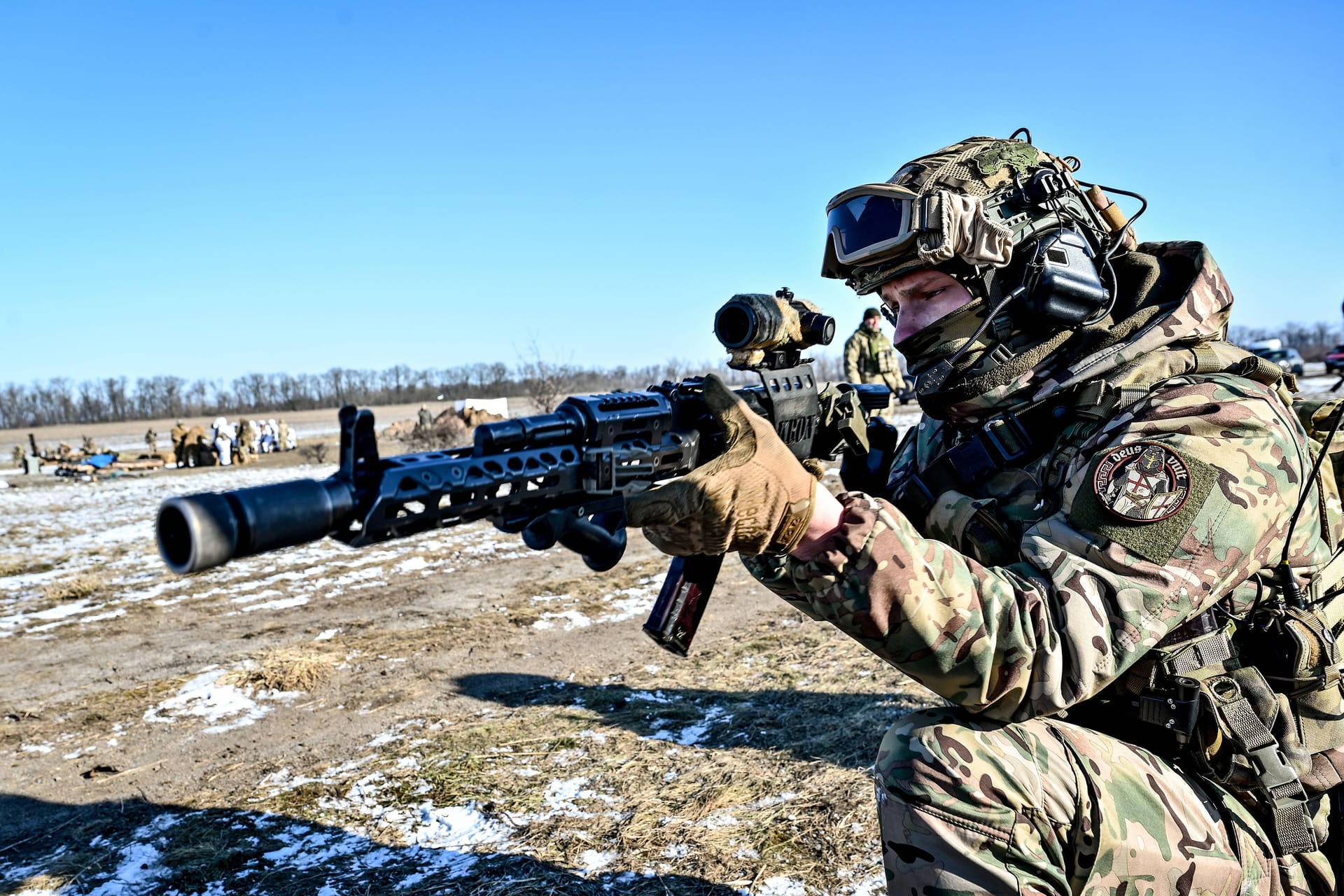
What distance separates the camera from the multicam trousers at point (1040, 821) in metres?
2.02

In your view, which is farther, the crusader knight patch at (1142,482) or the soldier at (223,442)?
the soldier at (223,442)

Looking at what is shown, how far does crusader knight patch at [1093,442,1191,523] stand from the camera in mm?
1966

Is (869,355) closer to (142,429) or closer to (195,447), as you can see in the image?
(195,447)

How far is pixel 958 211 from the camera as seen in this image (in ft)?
8.20

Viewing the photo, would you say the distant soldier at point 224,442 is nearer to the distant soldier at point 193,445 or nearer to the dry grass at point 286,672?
the distant soldier at point 193,445

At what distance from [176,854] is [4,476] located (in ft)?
88.8

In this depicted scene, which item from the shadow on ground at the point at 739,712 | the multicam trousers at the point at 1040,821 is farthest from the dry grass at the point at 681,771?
the multicam trousers at the point at 1040,821

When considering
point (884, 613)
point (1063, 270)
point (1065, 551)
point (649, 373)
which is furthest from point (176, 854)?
point (649, 373)

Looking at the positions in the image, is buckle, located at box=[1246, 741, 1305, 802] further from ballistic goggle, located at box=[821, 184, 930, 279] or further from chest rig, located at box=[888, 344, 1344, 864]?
ballistic goggle, located at box=[821, 184, 930, 279]

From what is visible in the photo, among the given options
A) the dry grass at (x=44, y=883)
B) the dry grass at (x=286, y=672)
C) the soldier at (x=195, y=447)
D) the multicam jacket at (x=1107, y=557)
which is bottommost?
the dry grass at (x=44, y=883)

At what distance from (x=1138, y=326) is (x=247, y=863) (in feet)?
12.3

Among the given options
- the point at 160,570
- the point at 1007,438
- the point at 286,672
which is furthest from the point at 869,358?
the point at 1007,438

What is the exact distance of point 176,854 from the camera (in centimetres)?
356

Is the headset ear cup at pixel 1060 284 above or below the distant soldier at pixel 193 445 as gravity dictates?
above
